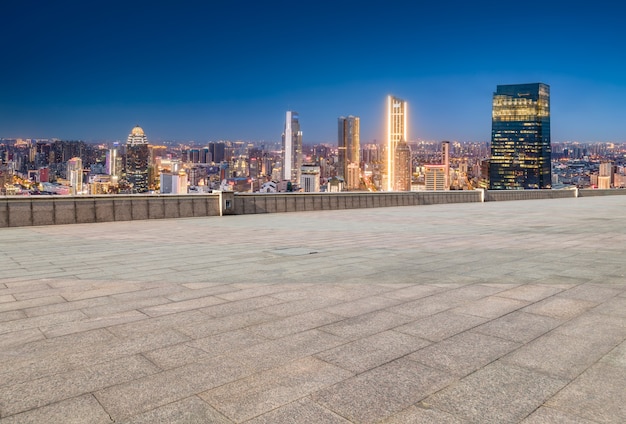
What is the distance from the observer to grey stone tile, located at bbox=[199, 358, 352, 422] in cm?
302

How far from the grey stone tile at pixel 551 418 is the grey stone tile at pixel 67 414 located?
2505 millimetres

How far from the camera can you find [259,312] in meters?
5.26

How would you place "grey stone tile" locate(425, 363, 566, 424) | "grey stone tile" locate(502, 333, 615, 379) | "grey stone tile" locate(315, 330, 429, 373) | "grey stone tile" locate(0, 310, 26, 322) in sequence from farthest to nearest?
"grey stone tile" locate(0, 310, 26, 322), "grey stone tile" locate(315, 330, 429, 373), "grey stone tile" locate(502, 333, 615, 379), "grey stone tile" locate(425, 363, 566, 424)

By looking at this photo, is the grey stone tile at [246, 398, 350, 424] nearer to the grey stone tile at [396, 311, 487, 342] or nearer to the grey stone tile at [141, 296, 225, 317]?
A: the grey stone tile at [396, 311, 487, 342]

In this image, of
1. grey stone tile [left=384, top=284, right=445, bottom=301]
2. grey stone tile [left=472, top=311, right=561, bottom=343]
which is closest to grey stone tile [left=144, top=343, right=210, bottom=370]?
grey stone tile [left=472, top=311, right=561, bottom=343]

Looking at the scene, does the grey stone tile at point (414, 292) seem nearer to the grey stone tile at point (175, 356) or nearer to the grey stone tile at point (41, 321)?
the grey stone tile at point (175, 356)

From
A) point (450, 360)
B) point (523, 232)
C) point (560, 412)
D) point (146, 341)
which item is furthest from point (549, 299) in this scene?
point (523, 232)

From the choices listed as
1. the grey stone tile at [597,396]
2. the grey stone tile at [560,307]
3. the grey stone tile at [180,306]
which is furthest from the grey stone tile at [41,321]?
the grey stone tile at [560,307]

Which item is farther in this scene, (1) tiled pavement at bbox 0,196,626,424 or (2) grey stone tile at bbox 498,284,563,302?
(2) grey stone tile at bbox 498,284,563,302

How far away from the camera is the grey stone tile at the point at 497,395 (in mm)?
2939

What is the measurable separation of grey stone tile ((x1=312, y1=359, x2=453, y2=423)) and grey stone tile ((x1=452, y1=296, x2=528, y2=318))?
179cm

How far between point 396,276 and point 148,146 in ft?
580

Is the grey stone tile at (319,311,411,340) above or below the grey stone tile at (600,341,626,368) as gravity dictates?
above

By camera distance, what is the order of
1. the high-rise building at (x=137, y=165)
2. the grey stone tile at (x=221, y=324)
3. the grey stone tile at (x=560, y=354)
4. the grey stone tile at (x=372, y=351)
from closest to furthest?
1. the grey stone tile at (x=560, y=354)
2. the grey stone tile at (x=372, y=351)
3. the grey stone tile at (x=221, y=324)
4. the high-rise building at (x=137, y=165)
